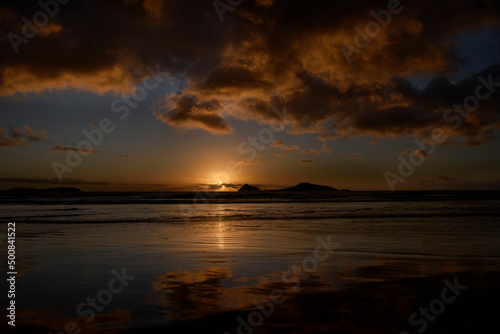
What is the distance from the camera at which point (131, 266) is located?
33.7 ft

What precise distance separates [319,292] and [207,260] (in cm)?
461

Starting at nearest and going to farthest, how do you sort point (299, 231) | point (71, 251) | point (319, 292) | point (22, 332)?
point (22, 332), point (319, 292), point (71, 251), point (299, 231)

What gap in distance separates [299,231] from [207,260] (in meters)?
9.05

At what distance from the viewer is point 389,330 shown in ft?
18.8

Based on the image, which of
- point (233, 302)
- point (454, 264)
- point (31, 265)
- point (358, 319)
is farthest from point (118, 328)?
point (454, 264)

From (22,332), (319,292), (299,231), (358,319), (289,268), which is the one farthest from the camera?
(299,231)

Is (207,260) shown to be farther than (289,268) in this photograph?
Yes

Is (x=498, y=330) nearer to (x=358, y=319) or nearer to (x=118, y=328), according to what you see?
(x=358, y=319)

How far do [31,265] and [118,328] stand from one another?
6320 mm

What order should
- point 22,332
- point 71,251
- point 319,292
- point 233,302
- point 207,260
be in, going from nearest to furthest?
point 22,332, point 233,302, point 319,292, point 207,260, point 71,251

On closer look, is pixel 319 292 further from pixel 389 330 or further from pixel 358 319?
pixel 389 330

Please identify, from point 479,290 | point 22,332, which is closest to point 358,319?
point 479,290

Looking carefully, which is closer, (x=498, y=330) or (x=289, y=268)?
(x=498, y=330)

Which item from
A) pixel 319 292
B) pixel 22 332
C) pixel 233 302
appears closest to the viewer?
pixel 22 332
